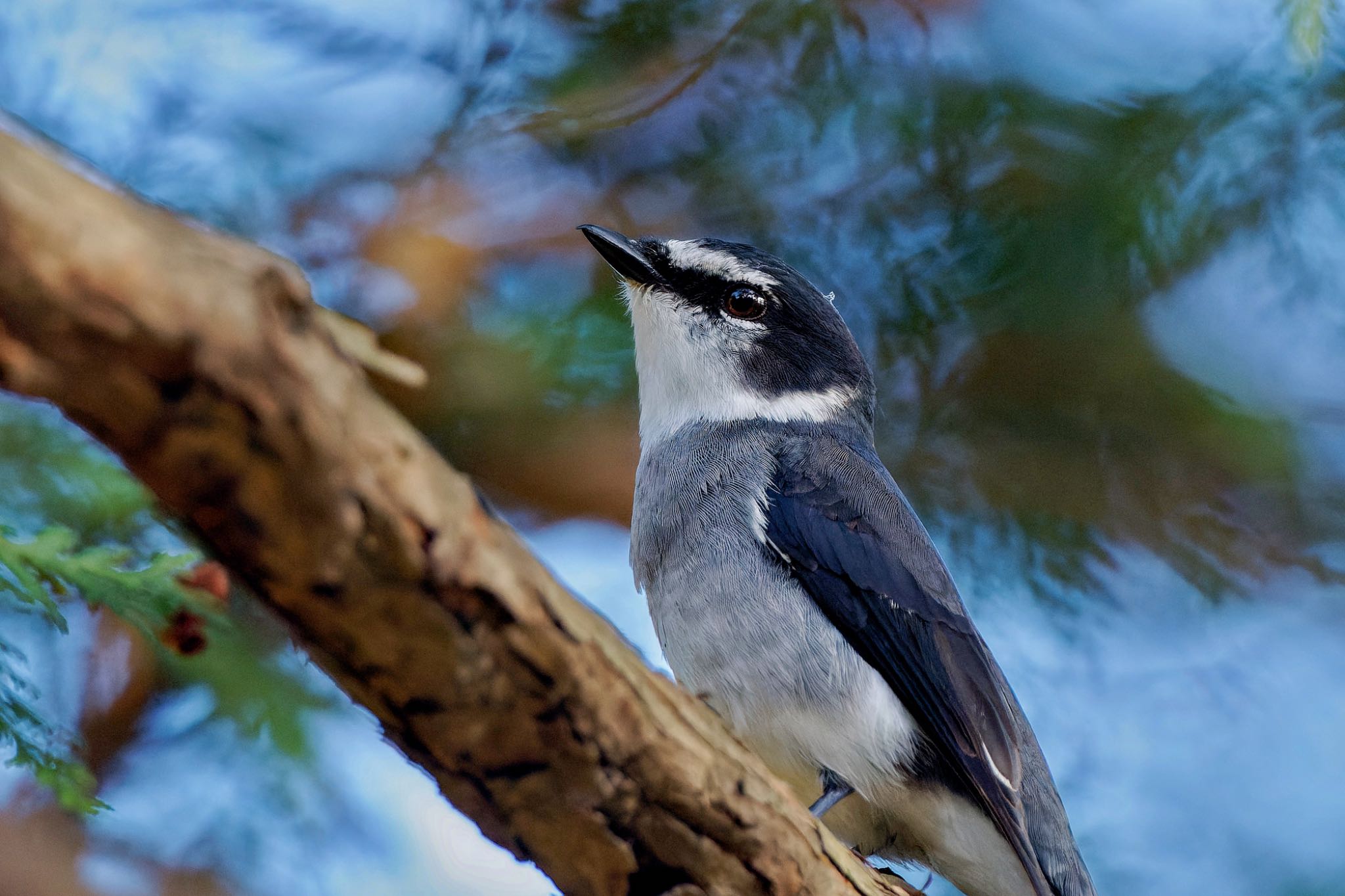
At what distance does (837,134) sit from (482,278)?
1.70 m

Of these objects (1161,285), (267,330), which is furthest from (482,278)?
(267,330)

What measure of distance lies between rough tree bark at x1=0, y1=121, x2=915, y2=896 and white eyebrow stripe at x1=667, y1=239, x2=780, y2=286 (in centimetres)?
221

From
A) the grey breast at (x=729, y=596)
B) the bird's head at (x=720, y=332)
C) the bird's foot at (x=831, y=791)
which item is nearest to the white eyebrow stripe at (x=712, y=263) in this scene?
the bird's head at (x=720, y=332)

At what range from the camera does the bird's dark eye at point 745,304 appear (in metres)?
3.97

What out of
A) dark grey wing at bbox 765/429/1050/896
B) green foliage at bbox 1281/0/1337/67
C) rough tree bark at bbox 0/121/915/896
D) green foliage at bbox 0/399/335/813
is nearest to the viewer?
rough tree bark at bbox 0/121/915/896

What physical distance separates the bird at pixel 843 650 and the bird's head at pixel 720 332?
0.12 metres

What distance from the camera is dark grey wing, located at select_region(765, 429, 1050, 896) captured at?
2.99 meters

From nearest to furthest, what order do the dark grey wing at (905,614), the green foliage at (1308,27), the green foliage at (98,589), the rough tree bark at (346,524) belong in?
the rough tree bark at (346,524), the green foliage at (98,589), the dark grey wing at (905,614), the green foliage at (1308,27)

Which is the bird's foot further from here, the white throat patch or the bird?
the white throat patch

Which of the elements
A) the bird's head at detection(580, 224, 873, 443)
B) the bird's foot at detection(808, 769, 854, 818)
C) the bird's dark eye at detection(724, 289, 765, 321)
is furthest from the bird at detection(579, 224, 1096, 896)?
the bird's dark eye at detection(724, 289, 765, 321)

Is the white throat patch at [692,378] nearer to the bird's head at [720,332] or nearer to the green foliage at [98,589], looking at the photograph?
the bird's head at [720,332]

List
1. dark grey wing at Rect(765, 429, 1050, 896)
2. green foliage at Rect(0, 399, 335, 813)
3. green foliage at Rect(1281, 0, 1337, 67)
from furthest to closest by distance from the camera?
green foliage at Rect(1281, 0, 1337, 67)
dark grey wing at Rect(765, 429, 1050, 896)
green foliage at Rect(0, 399, 335, 813)

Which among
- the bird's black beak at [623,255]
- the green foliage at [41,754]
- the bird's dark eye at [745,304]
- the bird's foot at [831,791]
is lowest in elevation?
the green foliage at [41,754]

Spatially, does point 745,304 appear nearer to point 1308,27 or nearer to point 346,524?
point 1308,27
